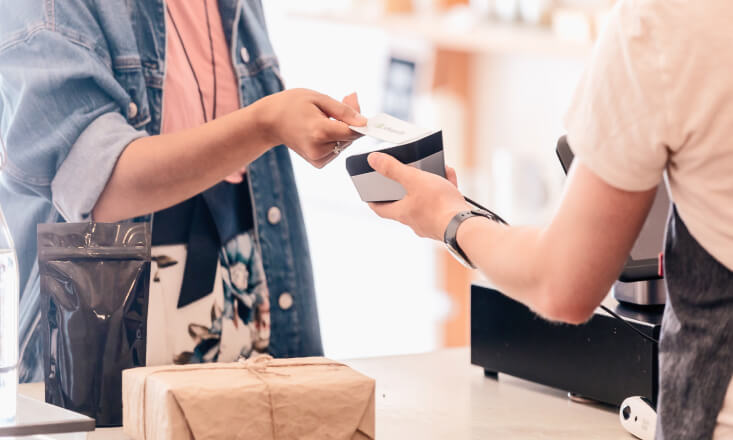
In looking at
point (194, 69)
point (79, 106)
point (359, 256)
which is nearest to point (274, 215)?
point (194, 69)

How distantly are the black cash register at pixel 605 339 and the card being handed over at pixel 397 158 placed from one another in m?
0.18

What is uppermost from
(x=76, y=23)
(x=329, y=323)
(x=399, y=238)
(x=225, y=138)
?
(x=76, y=23)

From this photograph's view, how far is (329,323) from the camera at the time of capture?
136 inches

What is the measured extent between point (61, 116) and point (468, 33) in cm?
194

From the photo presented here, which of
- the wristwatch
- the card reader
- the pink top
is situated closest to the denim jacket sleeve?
the pink top

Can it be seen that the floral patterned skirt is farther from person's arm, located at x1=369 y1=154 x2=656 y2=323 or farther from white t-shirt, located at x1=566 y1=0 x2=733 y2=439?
white t-shirt, located at x1=566 y1=0 x2=733 y2=439

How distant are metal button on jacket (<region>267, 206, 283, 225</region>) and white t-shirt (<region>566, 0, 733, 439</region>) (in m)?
0.75

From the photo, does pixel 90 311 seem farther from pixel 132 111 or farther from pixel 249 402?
pixel 132 111

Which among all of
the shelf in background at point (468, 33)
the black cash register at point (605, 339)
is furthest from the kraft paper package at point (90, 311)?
the shelf in background at point (468, 33)

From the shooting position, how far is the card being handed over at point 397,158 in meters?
0.95

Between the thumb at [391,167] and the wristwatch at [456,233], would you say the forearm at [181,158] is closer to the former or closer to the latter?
the thumb at [391,167]

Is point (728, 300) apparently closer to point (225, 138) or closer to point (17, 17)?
point (225, 138)

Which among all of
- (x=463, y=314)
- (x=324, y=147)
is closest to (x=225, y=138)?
(x=324, y=147)

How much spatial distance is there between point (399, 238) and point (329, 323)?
42cm
